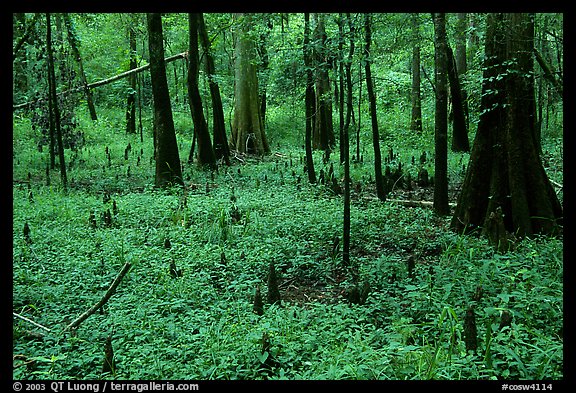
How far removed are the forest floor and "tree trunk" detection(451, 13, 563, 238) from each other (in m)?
0.55

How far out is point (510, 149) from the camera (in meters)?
6.96

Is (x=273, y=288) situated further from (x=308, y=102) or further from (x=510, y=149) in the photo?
(x=308, y=102)

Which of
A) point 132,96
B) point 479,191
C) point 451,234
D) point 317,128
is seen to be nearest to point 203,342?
point 451,234

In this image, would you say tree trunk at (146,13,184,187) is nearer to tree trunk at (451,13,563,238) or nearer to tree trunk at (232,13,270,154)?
tree trunk at (232,13,270,154)

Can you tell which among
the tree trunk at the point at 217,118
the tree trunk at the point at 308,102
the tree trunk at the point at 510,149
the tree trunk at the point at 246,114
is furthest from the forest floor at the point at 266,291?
the tree trunk at the point at 246,114

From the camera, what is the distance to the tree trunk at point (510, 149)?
265 inches

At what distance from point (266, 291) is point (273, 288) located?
16.8 inches

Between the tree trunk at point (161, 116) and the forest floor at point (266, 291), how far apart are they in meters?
1.47

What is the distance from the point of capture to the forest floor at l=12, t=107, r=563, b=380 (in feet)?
12.3

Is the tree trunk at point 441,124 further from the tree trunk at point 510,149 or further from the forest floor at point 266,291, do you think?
the tree trunk at point 510,149

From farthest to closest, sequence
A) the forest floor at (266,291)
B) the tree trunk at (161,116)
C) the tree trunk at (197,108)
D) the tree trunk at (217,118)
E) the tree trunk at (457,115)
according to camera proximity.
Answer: the tree trunk at (217,118), the tree trunk at (457,115), the tree trunk at (197,108), the tree trunk at (161,116), the forest floor at (266,291)

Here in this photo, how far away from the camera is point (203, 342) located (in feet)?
13.8
